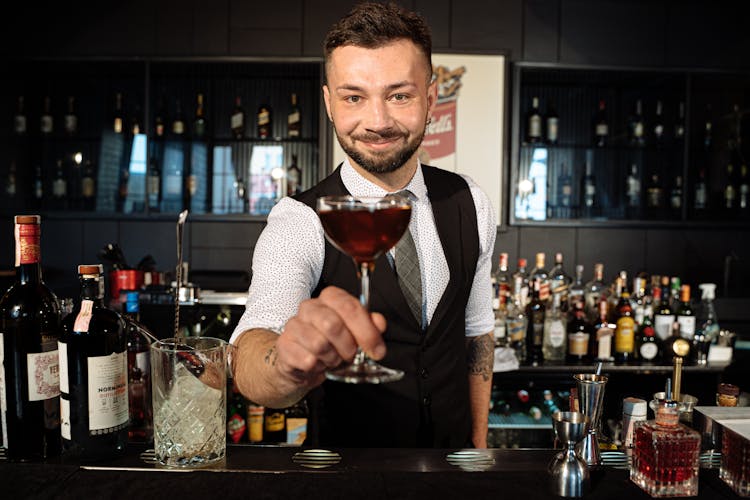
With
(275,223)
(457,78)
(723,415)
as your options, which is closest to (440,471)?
(723,415)

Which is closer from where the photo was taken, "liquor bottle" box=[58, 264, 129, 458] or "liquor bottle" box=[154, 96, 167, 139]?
"liquor bottle" box=[58, 264, 129, 458]

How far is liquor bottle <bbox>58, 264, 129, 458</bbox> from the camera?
1.06 metres

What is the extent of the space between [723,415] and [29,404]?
116cm

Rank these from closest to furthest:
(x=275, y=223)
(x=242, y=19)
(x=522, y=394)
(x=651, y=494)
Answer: (x=651, y=494) → (x=275, y=223) → (x=522, y=394) → (x=242, y=19)

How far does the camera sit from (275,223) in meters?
1.41

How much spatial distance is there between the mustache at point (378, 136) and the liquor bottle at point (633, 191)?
3092 mm

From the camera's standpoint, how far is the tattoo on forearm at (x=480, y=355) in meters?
1.70

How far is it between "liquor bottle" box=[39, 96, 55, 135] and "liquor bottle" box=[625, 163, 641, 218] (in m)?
3.67

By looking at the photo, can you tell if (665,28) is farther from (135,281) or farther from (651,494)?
(651,494)

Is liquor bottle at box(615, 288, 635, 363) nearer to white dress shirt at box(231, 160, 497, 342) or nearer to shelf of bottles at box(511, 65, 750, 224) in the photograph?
shelf of bottles at box(511, 65, 750, 224)

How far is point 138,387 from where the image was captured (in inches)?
52.1

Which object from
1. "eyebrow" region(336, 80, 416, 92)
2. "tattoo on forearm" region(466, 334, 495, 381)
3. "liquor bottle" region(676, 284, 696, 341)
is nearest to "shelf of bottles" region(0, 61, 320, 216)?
"liquor bottle" region(676, 284, 696, 341)

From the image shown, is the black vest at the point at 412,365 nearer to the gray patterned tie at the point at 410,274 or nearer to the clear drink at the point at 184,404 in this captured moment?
the gray patterned tie at the point at 410,274

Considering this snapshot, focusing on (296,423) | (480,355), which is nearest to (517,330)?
(296,423)
